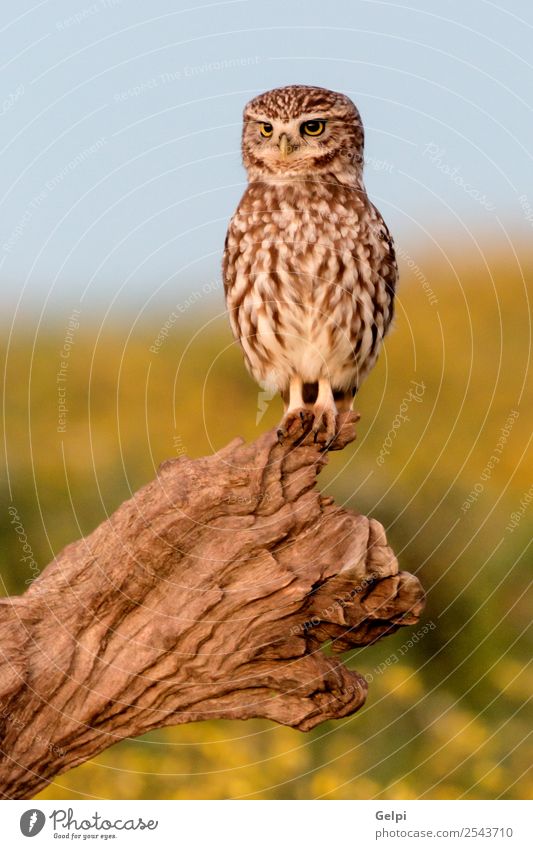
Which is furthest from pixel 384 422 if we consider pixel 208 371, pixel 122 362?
pixel 122 362

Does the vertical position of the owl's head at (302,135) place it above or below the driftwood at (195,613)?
above

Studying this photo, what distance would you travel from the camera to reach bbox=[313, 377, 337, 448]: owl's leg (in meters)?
6.95

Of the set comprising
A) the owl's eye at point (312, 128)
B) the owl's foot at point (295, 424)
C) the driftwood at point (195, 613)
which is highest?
the owl's eye at point (312, 128)

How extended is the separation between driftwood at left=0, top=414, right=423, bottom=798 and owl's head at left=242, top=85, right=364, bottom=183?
6.01ft

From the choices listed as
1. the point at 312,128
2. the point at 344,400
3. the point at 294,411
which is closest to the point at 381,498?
the point at 344,400

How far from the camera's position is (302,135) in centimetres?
716

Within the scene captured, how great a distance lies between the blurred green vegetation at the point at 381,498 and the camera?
9.89 m

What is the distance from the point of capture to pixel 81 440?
11.0 meters

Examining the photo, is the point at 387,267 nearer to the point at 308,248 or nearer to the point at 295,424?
the point at 308,248

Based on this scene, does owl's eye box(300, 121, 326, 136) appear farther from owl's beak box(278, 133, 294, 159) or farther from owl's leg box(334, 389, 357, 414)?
owl's leg box(334, 389, 357, 414)

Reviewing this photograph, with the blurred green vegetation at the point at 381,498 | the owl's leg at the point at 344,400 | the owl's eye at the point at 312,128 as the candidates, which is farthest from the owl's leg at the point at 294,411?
the blurred green vegetation at the point at 381,498

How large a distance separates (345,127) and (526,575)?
448 centimetres

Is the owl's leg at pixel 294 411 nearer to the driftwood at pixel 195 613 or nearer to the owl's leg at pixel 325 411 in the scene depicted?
the owl's leg at pixel 325 411

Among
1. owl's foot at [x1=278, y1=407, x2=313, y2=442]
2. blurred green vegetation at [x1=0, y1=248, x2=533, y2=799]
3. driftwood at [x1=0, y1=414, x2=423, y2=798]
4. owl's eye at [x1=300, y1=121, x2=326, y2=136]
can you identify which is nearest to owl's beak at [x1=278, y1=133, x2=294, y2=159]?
owl's eye at [x1=300, y1=121, x2=326, y2=136]
